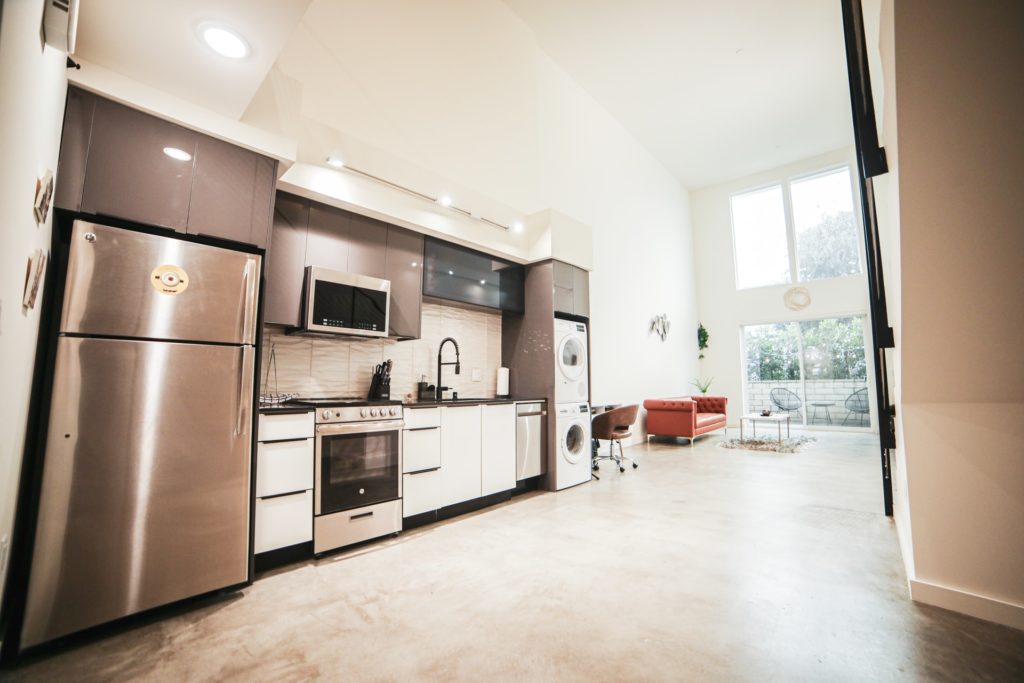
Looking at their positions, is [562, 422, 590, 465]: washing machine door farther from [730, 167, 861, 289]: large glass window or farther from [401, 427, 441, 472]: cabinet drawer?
[730, 167, 861, 289]: large glass window

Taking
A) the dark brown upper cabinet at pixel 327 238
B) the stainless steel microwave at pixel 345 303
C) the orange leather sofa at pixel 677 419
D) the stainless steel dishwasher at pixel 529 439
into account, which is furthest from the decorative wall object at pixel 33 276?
the orange leather sofa at pixel 677 419

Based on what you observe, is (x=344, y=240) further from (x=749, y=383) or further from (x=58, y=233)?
(x=749, y=383)

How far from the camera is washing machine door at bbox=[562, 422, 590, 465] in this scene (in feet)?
14.0

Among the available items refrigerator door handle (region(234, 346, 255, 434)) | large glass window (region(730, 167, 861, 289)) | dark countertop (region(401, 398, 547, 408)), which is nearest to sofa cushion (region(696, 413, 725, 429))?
large glass window (region(730, 167, 861, 289))

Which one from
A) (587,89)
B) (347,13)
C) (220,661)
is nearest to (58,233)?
(220,661)

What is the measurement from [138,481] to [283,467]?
0.66m

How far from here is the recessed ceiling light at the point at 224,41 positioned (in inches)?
69.2

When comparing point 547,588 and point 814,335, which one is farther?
point 814,335

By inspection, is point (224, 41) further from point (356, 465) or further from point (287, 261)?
point (356, 465)

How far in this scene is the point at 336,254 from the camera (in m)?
3.05

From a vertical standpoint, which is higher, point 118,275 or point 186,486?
point 118,275

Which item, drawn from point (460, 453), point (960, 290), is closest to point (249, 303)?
point (460, 453)

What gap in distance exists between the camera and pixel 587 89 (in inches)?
262

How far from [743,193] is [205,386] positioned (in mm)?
11093
